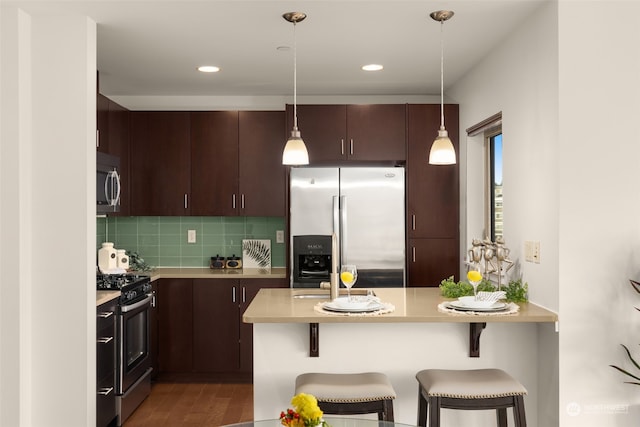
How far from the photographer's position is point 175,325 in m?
5.23

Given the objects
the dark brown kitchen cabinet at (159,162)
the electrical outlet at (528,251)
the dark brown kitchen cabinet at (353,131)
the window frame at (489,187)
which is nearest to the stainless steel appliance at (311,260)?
the dark brown kitchen cabinet at (353,131)

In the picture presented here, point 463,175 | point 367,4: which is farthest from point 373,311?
point 463,175

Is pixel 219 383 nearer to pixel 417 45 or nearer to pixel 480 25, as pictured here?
pixel 417 45

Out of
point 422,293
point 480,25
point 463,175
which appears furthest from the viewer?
point 463,175

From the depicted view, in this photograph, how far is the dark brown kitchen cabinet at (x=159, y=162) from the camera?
17.6 feet

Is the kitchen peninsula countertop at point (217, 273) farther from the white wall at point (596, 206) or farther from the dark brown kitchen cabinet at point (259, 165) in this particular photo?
the white wall at point (596, 206)

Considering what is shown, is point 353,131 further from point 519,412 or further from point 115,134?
point 519,412

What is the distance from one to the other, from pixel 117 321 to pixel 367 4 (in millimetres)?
2437

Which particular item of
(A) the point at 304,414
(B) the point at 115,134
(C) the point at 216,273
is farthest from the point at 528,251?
(B) the point at 115,134

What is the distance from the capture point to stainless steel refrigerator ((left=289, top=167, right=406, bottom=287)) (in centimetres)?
501

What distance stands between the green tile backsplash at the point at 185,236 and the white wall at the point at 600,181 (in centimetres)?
314

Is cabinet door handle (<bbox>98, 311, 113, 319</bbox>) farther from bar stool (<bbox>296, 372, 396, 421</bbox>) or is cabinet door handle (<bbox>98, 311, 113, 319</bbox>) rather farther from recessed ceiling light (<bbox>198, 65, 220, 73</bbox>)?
recessed ceiling light (<bbox>198, 65, 220, 73</bbox>)

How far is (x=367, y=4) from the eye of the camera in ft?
10.7
